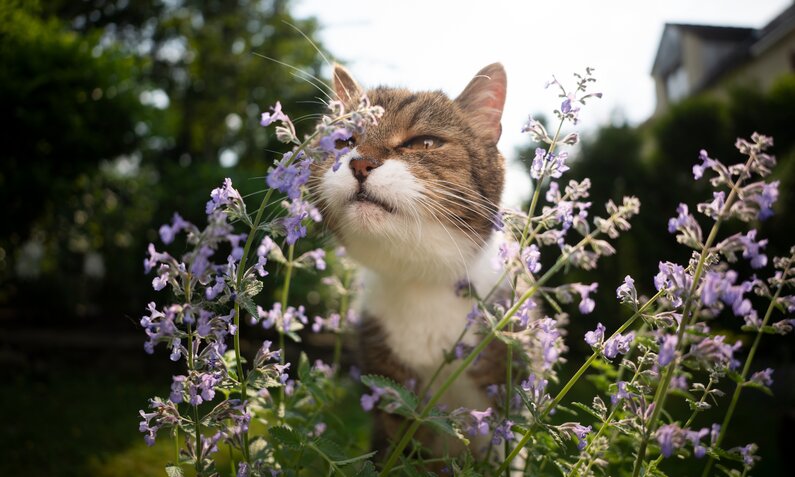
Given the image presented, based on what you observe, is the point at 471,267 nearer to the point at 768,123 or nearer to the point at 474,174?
the point at 474,174

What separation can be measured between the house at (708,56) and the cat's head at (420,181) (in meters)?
9.84

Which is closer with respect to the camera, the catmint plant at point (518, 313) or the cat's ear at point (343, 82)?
the catmint plant at point (518, 313)

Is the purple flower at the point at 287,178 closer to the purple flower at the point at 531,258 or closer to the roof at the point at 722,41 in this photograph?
the purple flower at the point at 531,258

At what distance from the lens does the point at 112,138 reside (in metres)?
4.47

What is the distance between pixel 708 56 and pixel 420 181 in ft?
42.8

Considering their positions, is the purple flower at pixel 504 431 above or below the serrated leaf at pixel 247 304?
below

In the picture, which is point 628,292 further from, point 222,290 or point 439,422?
point 222,290

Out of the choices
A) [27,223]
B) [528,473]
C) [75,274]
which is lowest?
[75,274]

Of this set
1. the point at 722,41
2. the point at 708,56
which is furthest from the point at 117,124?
the point at 722,41

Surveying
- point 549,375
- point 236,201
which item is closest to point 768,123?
point 549,375

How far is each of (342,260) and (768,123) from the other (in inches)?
253

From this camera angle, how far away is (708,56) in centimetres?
1192

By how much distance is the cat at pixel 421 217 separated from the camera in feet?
4.60

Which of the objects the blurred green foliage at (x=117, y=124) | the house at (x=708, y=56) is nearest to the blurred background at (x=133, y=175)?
the blurred green foliage at (x=117, y=124)
